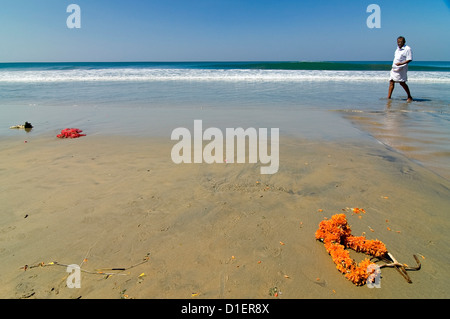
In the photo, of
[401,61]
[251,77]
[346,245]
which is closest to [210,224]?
[346,245]

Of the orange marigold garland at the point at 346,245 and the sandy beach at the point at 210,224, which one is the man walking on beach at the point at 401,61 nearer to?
the sandy beach at the point at 210,224

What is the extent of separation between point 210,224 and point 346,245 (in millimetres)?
1240

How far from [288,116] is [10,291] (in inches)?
255

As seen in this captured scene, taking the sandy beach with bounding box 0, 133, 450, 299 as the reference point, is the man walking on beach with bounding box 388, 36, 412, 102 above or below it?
above

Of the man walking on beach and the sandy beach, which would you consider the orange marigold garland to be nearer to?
the sandy beach

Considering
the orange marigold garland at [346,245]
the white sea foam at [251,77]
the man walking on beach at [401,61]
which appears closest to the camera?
the orange marigold garland at [346,245]

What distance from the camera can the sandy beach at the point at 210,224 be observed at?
6.04ft

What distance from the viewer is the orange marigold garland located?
5.96 feet

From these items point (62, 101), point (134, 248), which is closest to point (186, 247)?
point (134, 248)

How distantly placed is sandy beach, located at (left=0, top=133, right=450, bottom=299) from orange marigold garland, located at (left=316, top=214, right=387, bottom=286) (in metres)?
0.08

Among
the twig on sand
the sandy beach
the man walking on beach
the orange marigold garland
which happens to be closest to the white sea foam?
the man walking on beach

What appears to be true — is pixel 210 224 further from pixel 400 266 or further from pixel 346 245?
pixel 400 266

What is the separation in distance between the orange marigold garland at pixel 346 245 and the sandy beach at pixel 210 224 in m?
0.08

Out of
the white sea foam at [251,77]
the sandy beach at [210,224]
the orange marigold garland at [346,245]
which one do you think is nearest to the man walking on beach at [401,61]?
the sandy beach at [210,224]
